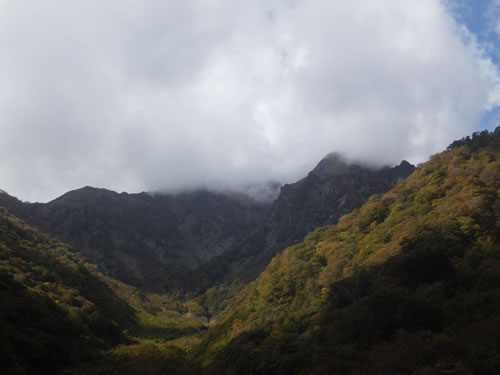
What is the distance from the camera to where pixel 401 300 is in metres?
39.7

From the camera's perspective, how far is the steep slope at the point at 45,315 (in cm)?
4562

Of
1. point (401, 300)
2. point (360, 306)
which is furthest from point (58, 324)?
point (401, 300)

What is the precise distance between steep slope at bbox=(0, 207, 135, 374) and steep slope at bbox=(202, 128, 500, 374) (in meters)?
27.0

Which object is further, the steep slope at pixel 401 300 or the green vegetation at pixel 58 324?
the green vegetation at pixel 58 324

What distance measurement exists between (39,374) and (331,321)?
140ft

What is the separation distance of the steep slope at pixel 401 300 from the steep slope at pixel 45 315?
27024 mm

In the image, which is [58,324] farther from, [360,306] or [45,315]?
[360,306]

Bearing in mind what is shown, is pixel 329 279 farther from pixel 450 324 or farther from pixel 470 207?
pixel 450 324

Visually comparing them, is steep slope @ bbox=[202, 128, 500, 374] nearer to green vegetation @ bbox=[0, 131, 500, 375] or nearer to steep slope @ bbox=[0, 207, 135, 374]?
green vegetation @ bbox=[0, 131, 500, 375]

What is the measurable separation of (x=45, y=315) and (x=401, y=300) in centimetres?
6338

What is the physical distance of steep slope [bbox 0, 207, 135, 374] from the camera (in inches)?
1796

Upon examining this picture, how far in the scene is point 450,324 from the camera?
3478 centimetres

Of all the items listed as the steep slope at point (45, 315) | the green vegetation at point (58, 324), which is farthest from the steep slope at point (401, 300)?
the steep slope at point (45, 315)

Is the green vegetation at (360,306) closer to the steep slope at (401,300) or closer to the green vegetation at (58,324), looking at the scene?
the steep slope at (401,300)
